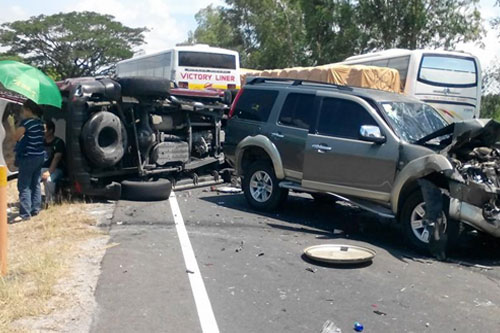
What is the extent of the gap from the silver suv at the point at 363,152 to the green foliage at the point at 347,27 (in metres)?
19.7

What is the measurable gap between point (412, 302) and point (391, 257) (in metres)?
1.67

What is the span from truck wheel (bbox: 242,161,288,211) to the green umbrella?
10.9ft

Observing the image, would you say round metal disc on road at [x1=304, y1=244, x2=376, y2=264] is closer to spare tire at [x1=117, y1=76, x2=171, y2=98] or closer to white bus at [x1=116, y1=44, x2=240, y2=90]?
spare tire at [x1=117, y1=76, x2=171, y2=98]

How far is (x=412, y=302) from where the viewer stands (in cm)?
605

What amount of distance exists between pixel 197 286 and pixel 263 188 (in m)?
4.32

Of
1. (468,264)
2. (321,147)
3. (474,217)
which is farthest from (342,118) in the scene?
(468,264)

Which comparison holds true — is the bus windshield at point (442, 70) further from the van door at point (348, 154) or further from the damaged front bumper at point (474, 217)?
the damaged front bumper at point (474, 217)

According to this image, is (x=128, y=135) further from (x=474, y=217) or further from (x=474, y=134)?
(x=474, y=217)

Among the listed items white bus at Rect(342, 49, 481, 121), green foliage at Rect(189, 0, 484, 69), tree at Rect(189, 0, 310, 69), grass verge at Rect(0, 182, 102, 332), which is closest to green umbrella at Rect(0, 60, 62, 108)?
grass verge at Rect(0, 182, 102, 332)

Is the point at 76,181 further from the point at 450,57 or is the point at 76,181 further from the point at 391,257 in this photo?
the point at 450,57

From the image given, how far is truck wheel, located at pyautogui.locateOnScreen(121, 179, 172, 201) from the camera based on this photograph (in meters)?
10.9

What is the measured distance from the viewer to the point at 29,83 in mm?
9234

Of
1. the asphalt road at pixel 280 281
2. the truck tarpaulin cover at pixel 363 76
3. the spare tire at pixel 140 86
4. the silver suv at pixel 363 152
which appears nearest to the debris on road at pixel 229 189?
the silver suv at pixel 363 152

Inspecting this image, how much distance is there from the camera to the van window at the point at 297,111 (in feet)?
32.3
